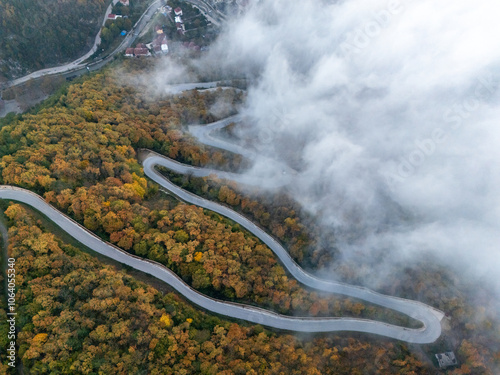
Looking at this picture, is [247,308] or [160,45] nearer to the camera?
[247,308]

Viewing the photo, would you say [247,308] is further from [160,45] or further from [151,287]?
[160,45]

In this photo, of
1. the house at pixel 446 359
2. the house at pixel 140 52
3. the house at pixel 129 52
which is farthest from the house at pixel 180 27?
the house at pixel 446 359

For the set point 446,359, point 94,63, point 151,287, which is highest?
point 94,63

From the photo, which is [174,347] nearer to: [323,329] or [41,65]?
[323,329]

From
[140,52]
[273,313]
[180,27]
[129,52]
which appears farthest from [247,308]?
[180,27]

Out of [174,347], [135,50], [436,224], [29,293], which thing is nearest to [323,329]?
[174,347]

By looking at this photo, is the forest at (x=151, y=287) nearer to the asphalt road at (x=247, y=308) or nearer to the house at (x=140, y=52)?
the asphalt road at (x=247, y=308)

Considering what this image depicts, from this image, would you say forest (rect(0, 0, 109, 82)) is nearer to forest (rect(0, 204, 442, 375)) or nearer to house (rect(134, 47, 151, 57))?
house (rect(134, 47, 151, 57))
